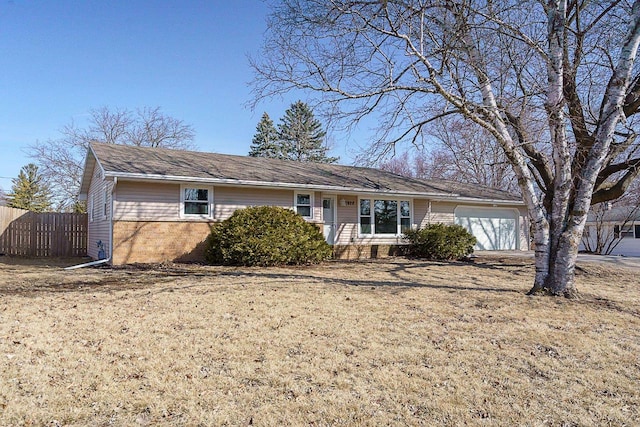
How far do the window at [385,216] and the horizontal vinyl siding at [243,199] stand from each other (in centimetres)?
338

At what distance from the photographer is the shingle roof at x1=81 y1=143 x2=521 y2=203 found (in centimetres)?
1178

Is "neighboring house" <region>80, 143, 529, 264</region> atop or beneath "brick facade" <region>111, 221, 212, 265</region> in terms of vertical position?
atop

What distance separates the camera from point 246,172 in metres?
13.7

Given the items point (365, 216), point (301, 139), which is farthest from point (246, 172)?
point (301, 139)

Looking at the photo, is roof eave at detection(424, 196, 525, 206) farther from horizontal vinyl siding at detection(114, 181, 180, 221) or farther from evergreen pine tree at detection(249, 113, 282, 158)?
evergreen pine tree at detection(249, 113, 282, 158)

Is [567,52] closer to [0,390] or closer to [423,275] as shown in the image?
[423,275]

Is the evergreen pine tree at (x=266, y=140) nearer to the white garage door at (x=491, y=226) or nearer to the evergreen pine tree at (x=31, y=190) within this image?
the evergreen pine tree at (x=31, y=190)

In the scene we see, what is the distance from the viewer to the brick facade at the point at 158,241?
1139cm

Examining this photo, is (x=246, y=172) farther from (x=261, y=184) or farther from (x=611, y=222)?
(x=611, y=222)

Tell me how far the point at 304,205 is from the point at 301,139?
28.4 m

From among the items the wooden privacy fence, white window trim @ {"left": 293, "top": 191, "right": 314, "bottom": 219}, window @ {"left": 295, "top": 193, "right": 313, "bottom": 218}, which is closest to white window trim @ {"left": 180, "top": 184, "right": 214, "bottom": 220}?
white window trim @ {"left": 293, "top": 191, "right": 314, "bottom": 219}

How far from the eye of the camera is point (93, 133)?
98.2 ft

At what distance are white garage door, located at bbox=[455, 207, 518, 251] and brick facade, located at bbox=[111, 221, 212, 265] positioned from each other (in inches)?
473

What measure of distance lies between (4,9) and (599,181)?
14680 mm
